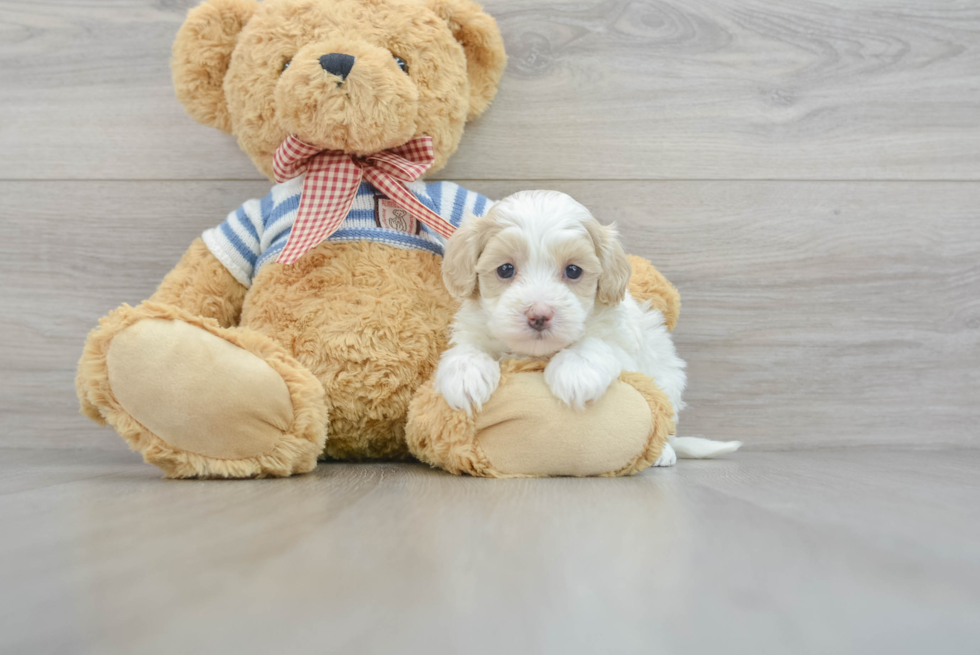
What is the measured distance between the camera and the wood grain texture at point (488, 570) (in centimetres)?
35

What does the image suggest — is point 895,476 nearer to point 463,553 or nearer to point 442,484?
point 442,484

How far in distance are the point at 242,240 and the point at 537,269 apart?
0.54 meters

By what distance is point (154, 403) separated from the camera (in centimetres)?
84

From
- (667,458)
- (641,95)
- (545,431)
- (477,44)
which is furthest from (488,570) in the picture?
(641,95)

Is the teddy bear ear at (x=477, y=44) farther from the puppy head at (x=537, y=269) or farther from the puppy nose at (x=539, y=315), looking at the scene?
the puppy nose at (x=539, y=315)

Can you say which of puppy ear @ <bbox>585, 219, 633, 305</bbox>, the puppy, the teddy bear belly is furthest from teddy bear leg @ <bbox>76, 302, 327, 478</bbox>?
puppy ear @ <bbox>585, 219, 633, 305</bbox>

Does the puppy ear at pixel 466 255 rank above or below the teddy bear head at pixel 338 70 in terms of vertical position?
below

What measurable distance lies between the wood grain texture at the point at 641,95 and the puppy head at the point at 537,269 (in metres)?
0.42

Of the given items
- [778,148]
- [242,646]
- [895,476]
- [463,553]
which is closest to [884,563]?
[463,553]

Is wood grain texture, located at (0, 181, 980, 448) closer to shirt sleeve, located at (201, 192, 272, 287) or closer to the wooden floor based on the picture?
the wooden floor

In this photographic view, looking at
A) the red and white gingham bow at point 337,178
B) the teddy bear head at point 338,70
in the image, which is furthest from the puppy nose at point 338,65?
the red and white gingham bow at point 337,178

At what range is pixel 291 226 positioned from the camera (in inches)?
43.6

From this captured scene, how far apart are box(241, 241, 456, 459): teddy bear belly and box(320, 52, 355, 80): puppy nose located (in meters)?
0.26

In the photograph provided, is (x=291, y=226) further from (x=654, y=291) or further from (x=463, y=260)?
(x=654, y=291)
